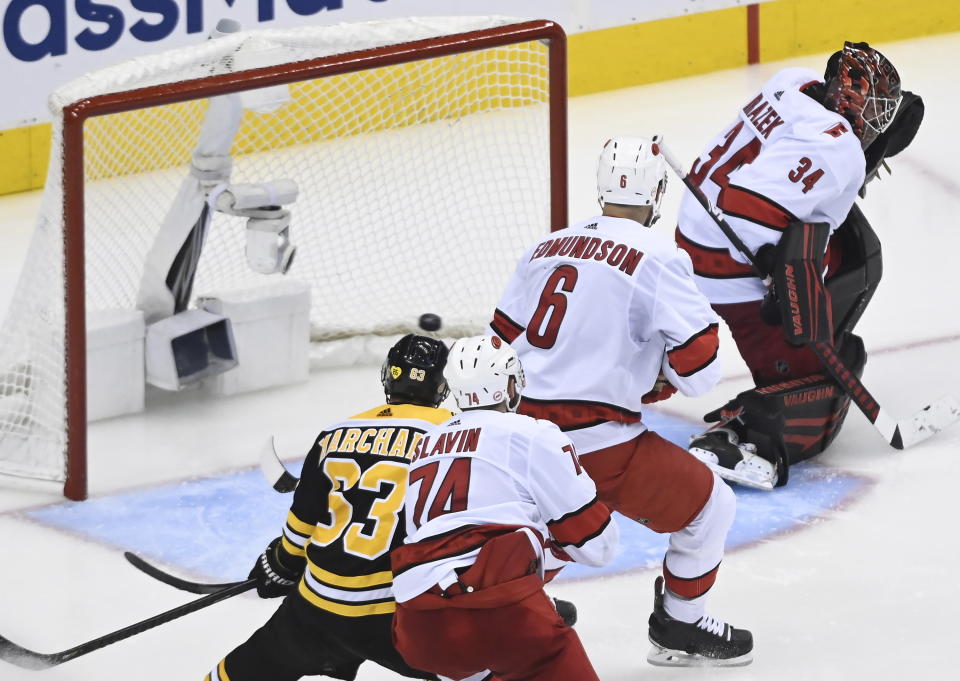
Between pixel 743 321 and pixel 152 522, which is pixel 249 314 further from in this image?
pixel 743 321

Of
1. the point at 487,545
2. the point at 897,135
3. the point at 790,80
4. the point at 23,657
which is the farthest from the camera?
the point at 897,135

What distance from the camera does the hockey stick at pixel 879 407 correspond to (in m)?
4.84

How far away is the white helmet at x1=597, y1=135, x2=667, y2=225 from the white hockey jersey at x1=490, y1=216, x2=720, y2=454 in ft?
0.20

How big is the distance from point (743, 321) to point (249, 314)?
1560 millimetres

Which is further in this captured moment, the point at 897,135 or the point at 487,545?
the point at 897,135

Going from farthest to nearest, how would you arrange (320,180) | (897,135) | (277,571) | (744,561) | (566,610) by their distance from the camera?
1. (320,180)
2. (897,135)
3. (744,561)
4. (566,610)
5. (277,571)

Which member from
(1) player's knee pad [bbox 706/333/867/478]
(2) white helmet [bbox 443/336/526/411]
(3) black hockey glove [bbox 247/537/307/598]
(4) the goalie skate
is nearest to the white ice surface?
(1) player's knee pad [bbox 706/333/867/478]

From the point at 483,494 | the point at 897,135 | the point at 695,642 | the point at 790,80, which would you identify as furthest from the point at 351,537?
the point at 897,135

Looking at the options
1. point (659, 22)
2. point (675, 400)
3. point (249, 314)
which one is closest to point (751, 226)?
point (675, 400)

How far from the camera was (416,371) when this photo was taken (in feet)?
10.8

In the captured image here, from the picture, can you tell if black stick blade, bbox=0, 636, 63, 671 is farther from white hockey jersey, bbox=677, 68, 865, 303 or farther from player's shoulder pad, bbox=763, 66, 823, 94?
player's shoulder pad, bbox=763, 66, 823, 94

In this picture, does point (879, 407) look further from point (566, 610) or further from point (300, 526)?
point (300, 526)

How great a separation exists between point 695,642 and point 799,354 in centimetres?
135

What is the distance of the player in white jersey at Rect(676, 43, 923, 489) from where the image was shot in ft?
15.7
